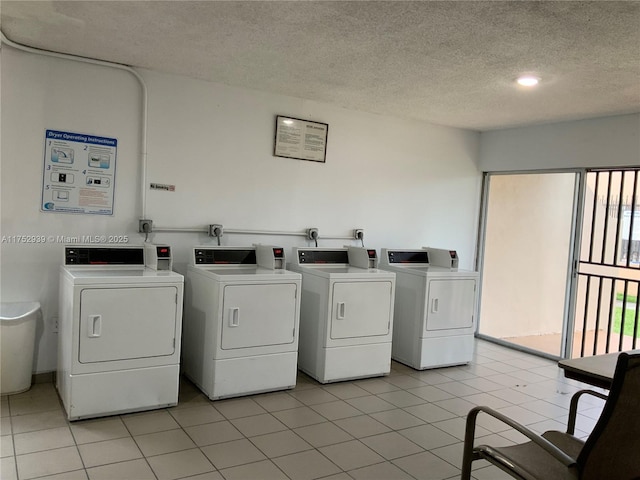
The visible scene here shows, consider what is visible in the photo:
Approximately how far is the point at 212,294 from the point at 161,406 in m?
0.81

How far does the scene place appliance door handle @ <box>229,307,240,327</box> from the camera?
3.55 meters

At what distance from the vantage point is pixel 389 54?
3.33 metres

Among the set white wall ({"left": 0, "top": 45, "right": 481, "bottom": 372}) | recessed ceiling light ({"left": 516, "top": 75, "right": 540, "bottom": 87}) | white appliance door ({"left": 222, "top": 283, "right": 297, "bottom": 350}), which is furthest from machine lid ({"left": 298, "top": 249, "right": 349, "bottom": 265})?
recessed ceiling light ({"left": 516, "top": 75, "right": 540, "bottom": 87})

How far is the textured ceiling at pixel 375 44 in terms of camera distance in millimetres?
2652

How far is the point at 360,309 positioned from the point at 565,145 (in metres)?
2.85

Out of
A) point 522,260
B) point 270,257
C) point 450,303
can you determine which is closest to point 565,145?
point 522,260

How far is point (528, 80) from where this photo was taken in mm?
3715

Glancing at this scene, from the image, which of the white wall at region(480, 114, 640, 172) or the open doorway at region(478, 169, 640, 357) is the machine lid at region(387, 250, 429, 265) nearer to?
the open doorway at region(478, 169, 640, 357)

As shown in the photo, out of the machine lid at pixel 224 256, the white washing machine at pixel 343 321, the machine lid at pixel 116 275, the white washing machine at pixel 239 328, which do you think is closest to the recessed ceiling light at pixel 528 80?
the white washing machine at pixel 343 321

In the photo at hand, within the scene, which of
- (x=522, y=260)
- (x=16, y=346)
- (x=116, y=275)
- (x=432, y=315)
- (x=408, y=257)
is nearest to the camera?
(x=116, y=275)

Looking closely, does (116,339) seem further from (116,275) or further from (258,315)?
(258,315)

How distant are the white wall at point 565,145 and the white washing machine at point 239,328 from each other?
320cm

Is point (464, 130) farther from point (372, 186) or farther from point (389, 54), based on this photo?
point (389, 54)

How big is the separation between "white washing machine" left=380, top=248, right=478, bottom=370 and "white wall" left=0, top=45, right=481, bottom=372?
745 millimetres
